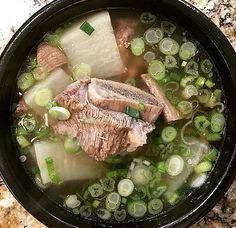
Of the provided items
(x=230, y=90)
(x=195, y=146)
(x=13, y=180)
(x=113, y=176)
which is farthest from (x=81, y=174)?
(x=230, y=90)

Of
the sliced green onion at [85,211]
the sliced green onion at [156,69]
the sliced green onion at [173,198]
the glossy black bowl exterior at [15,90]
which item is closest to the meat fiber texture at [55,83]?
the glossy black bowl exterior at [15,90]

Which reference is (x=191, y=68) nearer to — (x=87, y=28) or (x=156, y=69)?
(x=156, y=69)

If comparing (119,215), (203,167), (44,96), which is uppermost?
(44,96)

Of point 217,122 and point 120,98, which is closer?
point 120,98

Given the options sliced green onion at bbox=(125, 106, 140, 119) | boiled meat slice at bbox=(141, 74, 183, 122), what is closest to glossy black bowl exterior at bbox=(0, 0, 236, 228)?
boiled meat slice at bbox=(141, 74, 183, 122)

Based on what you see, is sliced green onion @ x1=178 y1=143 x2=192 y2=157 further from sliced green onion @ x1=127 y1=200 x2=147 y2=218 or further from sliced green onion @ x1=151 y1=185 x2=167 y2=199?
sliced green onion @ x1=127 y1=200 x2=147 y2=218

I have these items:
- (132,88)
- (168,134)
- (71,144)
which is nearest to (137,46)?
(132,88)

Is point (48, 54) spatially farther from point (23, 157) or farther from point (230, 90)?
point (230, 90)

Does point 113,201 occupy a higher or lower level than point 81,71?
lower
